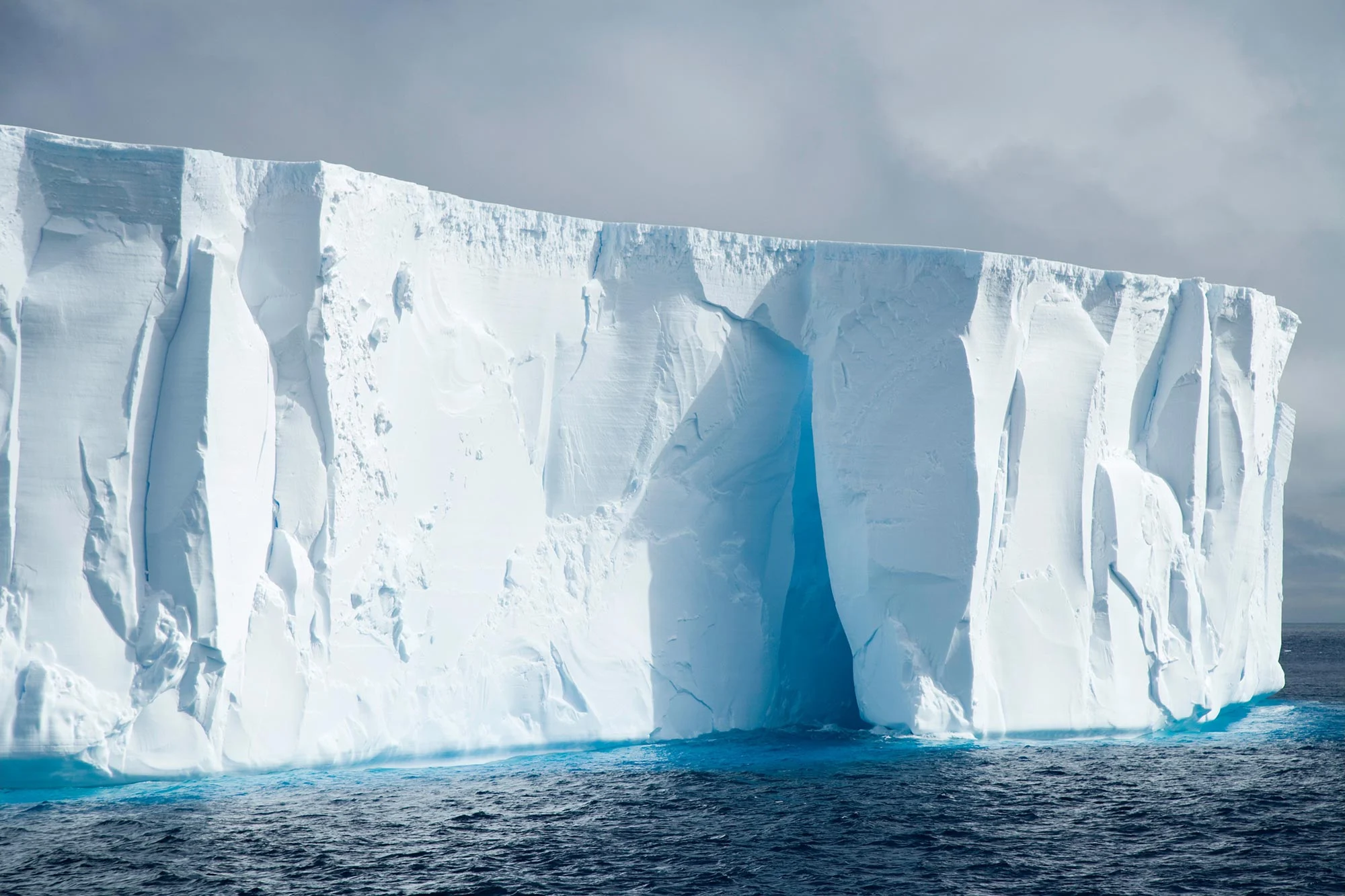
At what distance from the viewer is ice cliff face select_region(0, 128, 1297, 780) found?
460 inches

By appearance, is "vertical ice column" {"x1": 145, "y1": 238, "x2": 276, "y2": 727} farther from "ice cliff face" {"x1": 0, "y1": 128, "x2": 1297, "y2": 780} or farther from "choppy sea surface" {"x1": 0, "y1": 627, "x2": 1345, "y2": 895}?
"choppy sea surface" {"x1": 0, "y1": 627, "x2": 1345, "y2": 895}

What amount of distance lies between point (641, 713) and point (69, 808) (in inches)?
252

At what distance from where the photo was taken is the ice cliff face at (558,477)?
38.3 ft

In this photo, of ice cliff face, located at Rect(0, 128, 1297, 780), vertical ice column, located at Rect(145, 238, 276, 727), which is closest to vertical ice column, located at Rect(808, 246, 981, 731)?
ice cliff face, located at Rect(0, 128, 1297, 780)

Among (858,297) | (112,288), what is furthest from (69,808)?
(858,297)

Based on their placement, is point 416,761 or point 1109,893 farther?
point 416,761

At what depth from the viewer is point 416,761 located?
13328mm

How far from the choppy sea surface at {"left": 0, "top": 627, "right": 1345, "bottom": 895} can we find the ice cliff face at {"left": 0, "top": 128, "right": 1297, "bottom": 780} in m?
0.89

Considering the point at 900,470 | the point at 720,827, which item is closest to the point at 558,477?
the point at 900,470

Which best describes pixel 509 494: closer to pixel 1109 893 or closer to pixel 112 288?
pixel 112 288

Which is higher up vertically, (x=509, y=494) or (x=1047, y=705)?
(x=509, y=494)

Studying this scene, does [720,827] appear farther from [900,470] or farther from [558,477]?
[900,470]

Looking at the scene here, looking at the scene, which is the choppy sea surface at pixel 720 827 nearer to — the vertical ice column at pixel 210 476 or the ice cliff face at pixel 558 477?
the ice cliff face at pixel 558 477

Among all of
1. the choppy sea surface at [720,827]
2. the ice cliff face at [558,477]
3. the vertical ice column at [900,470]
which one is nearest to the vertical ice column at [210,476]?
the ice cliff face at [558,477]
